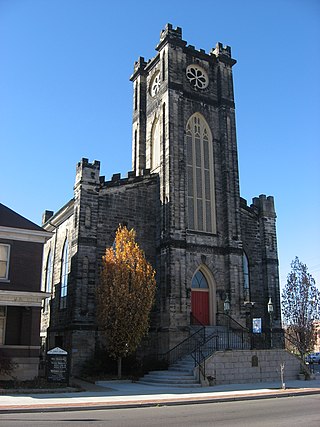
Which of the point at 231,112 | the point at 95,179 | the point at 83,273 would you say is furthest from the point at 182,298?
the point at 231,112

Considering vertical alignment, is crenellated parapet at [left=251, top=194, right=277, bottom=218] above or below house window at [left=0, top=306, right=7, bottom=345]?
above

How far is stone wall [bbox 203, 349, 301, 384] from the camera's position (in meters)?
23.0

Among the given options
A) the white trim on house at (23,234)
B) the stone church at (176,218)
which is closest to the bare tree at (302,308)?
the stone church at (176,218)

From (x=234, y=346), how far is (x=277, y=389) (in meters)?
7.02

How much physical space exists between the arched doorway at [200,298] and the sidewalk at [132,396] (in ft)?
23.4

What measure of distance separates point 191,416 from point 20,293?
39.1 ft

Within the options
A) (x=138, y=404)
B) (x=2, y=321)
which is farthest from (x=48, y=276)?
(x=138, y=404)

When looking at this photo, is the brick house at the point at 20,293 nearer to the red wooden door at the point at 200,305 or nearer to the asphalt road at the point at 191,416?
the asphalt road at the point at 191,416

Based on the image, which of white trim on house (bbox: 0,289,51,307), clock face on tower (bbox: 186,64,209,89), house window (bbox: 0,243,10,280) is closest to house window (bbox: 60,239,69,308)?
white trim on house (bbox: 0,289,51,307)

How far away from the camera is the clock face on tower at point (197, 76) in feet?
109

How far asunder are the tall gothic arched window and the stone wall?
29.9 feet

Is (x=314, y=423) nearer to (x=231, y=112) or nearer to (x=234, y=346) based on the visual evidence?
(x=234, y=346)

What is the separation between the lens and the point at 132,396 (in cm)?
1795

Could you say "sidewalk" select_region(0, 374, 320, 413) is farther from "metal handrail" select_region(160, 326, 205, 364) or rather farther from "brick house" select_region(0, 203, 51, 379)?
"metal handrail" select_region(160, 326, 205, 364)
